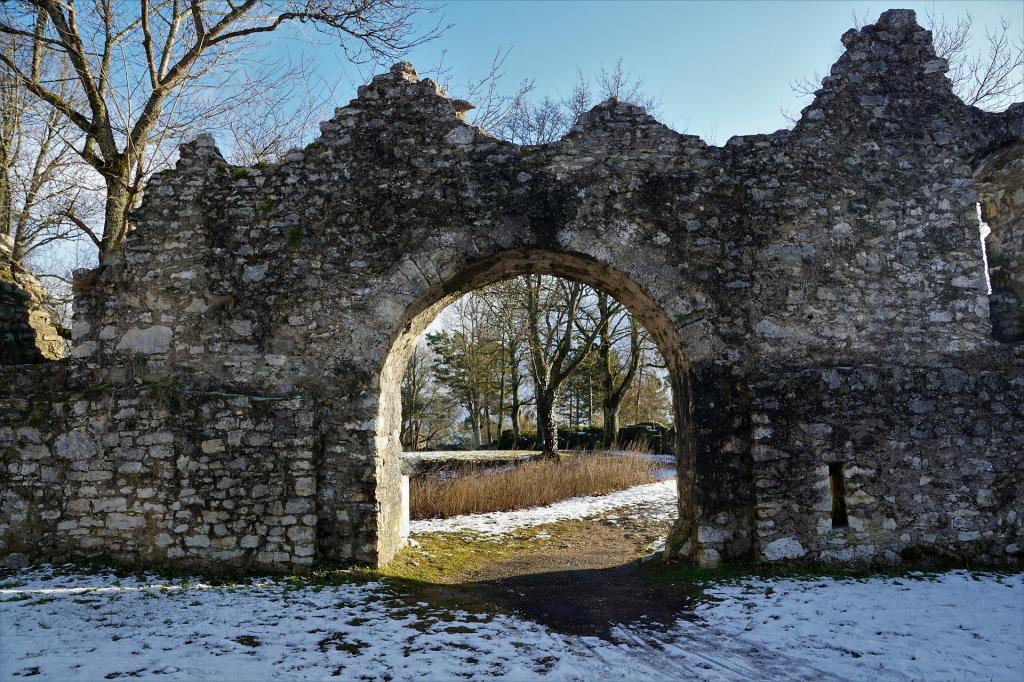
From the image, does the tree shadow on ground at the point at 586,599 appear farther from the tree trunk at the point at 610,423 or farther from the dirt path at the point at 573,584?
the tree trunk at the point at 610,423

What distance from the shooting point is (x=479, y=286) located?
7.45 meters

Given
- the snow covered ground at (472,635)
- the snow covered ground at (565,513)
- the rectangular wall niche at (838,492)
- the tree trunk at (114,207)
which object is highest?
the tree trunk at (114,207)

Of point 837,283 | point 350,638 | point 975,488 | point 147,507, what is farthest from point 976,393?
point 147,507

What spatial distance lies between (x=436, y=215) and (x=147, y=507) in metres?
3.93

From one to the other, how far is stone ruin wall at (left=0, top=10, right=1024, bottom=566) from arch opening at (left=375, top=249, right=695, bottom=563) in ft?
0.18

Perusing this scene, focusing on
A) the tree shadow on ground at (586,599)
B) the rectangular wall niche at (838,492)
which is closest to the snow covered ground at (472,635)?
the tree shadow on ground at (586,599)

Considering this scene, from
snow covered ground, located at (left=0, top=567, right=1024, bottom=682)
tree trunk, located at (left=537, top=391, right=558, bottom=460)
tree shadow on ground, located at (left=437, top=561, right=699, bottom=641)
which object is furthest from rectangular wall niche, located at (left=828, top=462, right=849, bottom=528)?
tree trunk, located at (left=537, top=391, right=558, bottom=460)

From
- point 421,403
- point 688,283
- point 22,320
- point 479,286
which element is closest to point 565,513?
point 479,286

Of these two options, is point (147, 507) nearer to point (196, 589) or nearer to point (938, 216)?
point (196, 589)

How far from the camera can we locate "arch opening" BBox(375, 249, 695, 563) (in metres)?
6.48

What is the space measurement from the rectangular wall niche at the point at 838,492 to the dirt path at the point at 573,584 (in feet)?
5.72

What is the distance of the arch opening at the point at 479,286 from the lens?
21.3ft

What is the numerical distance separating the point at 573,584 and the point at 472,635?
77.2 inches

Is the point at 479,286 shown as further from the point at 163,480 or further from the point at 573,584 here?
the point at 163,480
